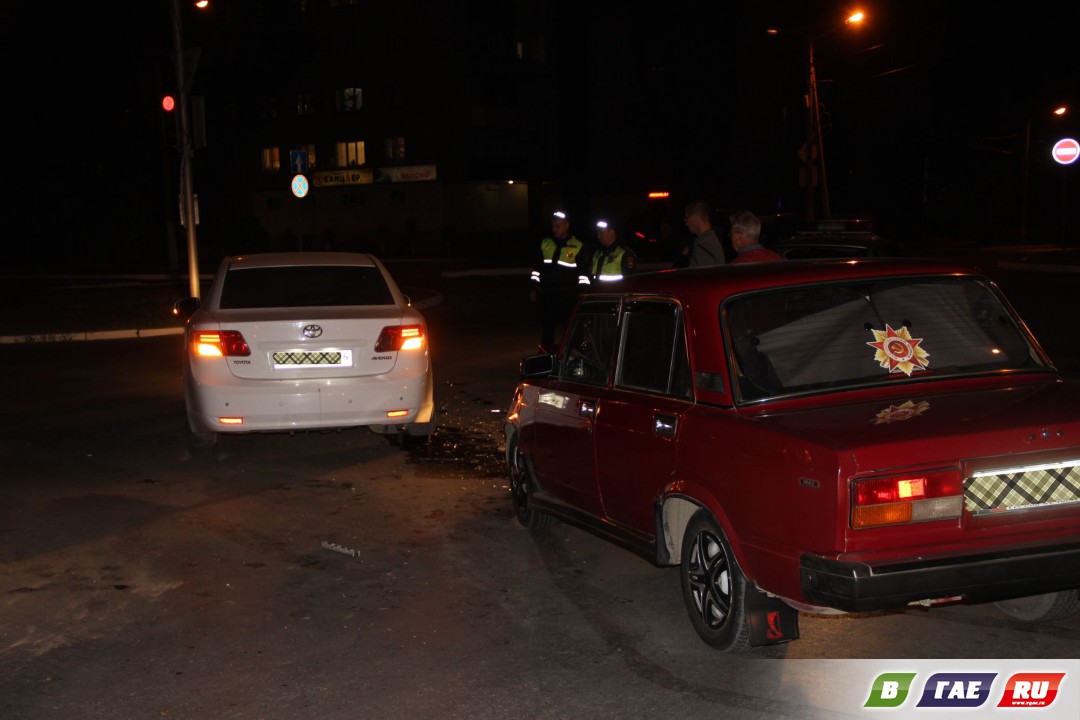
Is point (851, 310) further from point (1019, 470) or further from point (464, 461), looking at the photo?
point (464, 461)

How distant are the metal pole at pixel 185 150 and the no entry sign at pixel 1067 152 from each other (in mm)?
20638

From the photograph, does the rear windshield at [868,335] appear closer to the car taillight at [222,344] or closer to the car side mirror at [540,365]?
the car side mirror at [540,365]

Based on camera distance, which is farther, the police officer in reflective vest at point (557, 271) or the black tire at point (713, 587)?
the police officer in reflective vest at point (557, 271)

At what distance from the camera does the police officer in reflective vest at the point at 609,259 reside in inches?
488

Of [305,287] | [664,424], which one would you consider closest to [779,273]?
[664,424]

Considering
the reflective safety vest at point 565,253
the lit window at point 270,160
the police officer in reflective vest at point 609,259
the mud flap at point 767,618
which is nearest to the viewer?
the mud flap at point 767,618

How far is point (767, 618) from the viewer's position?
4.98m

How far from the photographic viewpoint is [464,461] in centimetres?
988

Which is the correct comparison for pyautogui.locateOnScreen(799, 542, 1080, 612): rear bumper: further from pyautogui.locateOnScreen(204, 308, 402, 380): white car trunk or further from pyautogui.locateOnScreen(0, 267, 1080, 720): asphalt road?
pyautogui.locateOnScreen(204, 308, 402, 380): white car trunk

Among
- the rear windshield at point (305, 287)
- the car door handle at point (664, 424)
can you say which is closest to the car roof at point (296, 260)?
the rear windshield at point (305, 287)

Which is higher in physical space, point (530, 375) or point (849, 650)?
point (530, 375)

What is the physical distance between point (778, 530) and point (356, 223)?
219ft

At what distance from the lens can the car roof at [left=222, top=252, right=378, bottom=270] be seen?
404 inches

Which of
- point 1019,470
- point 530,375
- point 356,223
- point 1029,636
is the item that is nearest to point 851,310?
point 1019,470
